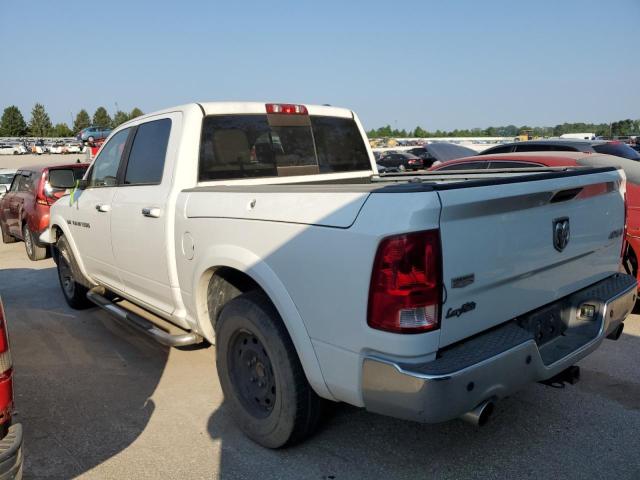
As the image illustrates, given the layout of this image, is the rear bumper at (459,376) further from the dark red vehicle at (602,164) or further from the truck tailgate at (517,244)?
the dark red vehicle at (602,164)

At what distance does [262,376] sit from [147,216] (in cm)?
152

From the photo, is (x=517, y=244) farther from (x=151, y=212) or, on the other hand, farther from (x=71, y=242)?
(x=71, y=242)

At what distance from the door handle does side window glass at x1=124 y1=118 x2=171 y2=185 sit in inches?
8.1

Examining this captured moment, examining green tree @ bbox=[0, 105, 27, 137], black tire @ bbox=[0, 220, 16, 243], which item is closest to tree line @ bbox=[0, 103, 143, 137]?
green tree @ bbox=[0, 105, 27, 137]

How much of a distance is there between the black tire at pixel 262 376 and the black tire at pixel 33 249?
7.59 meters

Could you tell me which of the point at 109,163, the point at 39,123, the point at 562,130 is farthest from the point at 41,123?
the point at 109,163

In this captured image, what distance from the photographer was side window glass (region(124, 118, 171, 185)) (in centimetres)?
390

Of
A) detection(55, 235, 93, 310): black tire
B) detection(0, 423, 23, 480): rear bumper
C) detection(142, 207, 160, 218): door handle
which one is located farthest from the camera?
detection(55, 235, 93, 310): black tire

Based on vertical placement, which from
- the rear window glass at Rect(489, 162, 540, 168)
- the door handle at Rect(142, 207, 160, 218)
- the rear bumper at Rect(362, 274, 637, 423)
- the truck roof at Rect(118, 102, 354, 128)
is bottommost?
the rear bumper at Rect(362, 274, 637, 423)

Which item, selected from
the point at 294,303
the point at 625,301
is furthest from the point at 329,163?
the point at 625,301

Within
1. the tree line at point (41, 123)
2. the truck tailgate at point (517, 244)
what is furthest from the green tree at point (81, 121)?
the truck tailgate at point (517, 244)

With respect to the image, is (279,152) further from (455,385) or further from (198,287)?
(455,385)

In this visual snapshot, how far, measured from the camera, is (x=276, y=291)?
8.89 feet

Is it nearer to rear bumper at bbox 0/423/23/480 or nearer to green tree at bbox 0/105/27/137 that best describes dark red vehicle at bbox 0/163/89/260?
rear bumper at bbox 0/423/23/480
